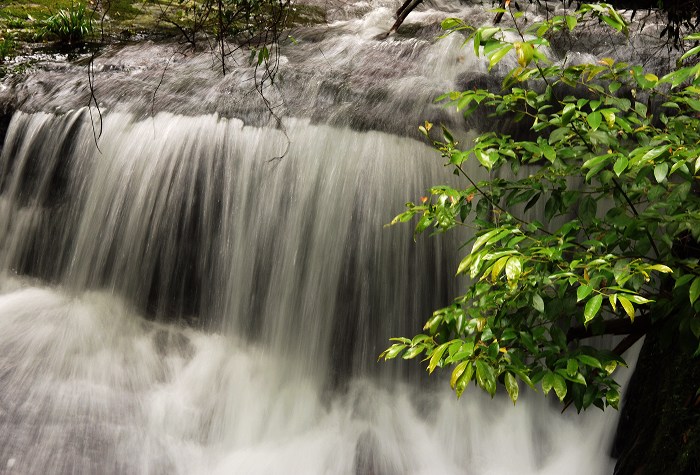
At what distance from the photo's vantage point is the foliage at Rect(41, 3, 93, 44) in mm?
7137

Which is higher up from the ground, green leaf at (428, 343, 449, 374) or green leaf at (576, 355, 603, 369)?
green leaf at (576, 355, 603, 369)

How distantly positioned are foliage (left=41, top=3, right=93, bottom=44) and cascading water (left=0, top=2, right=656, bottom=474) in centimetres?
174

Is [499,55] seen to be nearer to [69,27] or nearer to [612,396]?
[612,396]

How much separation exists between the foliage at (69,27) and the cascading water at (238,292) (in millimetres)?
1738

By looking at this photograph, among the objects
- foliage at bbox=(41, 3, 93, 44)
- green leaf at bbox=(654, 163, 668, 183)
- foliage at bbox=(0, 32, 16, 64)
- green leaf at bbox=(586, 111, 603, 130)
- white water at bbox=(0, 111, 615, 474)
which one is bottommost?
white water at bbox=(0, 111, 615, 474)

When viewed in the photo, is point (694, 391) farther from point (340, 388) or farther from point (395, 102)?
point (395, 102)

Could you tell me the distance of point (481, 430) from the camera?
4133mm

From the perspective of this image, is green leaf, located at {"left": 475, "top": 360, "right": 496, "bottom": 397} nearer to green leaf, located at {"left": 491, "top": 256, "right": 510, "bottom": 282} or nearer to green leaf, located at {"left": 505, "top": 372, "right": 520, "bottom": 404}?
green leaf, located at {"left": 505, "top": 372, "right": 520, "bottom": 404}

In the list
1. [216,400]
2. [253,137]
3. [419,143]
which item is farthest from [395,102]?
[216,400]

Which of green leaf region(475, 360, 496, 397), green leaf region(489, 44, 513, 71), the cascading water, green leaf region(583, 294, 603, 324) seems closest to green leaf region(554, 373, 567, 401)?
green leaf region(475, 360, 496, 397)

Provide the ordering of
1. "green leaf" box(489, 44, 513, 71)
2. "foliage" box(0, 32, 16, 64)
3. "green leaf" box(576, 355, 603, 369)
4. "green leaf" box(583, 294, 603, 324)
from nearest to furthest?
"green leaf" box(583, 294, 603, 324) → "green leaf" box(489, 44, 513, 71) → "green leaf" box(576, 355, 603, 369) → "foliage" box(0, 32, 16, 64)

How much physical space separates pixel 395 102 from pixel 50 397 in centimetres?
306

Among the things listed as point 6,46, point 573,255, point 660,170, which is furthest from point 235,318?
point 6,46

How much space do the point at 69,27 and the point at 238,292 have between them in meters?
4.18
